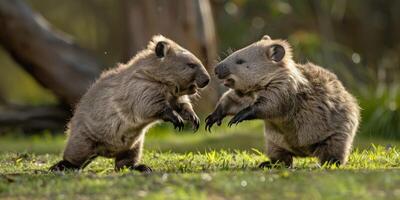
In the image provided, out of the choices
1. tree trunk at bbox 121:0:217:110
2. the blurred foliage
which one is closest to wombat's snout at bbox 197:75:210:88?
tree trunk at bbox 121:0:217:110

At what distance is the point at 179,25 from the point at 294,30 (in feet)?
30.5

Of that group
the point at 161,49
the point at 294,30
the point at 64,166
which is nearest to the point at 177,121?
the point at 161,49

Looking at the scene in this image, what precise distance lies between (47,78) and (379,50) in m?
13.1

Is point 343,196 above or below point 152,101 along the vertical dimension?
below

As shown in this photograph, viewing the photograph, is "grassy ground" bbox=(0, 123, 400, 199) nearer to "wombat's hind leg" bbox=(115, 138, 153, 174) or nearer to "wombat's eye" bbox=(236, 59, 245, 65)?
"wombat's hind leg" bbox=(115, 138, 153, 174)

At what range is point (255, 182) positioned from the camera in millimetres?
6418

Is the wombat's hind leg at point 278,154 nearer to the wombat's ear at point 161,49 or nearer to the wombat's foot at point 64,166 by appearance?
the wombat's ear at point 161,49

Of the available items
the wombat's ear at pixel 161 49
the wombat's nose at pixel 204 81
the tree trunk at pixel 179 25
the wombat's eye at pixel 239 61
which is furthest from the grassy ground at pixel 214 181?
the tree trunk at pixel 179 25

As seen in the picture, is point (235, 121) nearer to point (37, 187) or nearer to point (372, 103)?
point (37, 187)

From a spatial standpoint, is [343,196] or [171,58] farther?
[171,58]

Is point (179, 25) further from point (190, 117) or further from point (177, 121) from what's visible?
point (177, 121)

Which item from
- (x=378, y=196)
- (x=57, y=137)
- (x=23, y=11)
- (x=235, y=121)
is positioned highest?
(x=23, y=11)

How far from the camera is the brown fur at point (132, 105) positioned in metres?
8.12

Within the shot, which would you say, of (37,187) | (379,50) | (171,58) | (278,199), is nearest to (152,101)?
(171,58)
